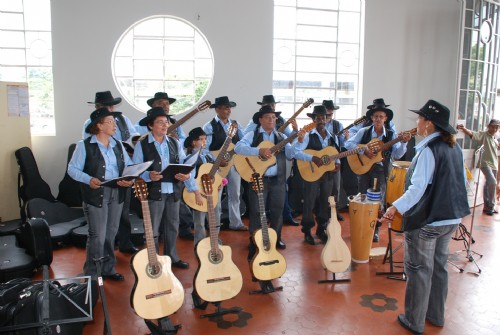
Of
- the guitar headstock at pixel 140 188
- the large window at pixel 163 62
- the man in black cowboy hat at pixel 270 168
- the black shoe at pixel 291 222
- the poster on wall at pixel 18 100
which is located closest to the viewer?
the guitar headstock at pixel 140 188

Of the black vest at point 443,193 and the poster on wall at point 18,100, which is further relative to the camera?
the poster on wall at point 18,100

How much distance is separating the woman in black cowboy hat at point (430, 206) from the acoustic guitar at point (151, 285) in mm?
1823

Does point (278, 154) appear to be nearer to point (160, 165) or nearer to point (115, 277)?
point (160, 165)

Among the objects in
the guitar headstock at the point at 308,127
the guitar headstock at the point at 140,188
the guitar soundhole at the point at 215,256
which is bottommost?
the guitar soundhole at the point at 215,256

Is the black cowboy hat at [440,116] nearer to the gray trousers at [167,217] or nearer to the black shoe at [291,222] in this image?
the gray trousers at [167,217]

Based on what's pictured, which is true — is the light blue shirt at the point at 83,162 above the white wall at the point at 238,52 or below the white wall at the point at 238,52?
below

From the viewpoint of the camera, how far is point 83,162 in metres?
3.77

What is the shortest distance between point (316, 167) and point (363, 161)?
71 centimetres

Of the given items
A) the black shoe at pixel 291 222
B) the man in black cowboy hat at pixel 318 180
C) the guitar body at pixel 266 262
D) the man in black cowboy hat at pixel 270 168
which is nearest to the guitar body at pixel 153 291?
the guitar body at pixel 266 262

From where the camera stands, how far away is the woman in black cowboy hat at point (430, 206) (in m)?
3.01

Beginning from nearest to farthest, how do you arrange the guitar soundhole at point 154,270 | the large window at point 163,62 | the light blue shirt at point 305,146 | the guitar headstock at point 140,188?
the guitar soundhole at point 154,270, the guitar headstock at point 140,188, the light blue shirt at point 305,146, the large window at point 163,62

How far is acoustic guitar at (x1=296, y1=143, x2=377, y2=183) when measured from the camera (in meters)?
5.26

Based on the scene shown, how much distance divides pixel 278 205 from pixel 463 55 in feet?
17.8

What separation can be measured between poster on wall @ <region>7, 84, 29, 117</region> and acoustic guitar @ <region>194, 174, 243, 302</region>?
4382 millimetres
